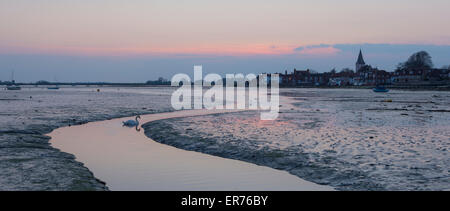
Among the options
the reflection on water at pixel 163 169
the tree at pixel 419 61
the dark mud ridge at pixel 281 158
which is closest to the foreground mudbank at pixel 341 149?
the dark mud ridge at pixel 281 158

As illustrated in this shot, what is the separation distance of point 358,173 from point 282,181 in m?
2.28

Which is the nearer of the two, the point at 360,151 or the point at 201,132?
the point at 360,151

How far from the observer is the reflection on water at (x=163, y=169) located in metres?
10.2

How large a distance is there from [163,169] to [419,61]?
20013 centimetres

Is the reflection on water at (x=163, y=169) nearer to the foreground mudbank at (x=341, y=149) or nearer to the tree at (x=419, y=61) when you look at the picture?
the foreground mudbank at (x=341, y=149)

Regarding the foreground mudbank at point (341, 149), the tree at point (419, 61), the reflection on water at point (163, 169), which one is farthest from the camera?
the tree at point (419, 61)

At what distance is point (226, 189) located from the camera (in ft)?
31.8

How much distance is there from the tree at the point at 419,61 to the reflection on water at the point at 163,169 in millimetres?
191722

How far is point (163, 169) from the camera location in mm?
12109

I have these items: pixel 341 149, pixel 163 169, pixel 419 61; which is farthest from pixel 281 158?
pixel 419 61

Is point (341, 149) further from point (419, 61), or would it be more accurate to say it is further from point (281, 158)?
point (419, 61)
